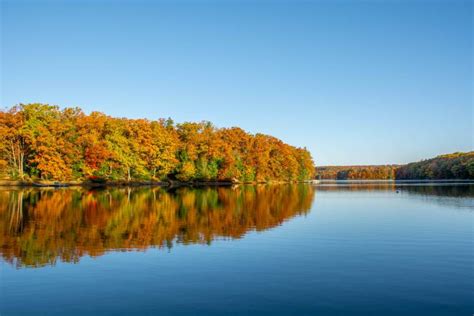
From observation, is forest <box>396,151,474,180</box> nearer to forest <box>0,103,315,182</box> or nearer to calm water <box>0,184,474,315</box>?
forest <box>0,103,315,182</box>

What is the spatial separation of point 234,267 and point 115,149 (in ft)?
243

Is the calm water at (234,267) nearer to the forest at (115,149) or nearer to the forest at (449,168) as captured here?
the forest at (115,149)

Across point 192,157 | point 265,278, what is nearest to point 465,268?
point 265,278

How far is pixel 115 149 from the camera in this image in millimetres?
83375

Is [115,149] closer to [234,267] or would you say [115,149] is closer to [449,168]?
[234,267]

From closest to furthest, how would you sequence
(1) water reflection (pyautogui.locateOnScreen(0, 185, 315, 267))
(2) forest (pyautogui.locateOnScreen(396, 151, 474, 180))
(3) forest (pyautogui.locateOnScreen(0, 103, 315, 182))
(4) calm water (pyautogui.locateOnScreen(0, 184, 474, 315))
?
(4) calm water (pyautogui.locateOnScreen(0, 184, 474, 315)) < (1) water reflection (pyautogui.locateOnScreen(0, 185, 315, 267)) < (3) forest (pyautogui.locateOnScreen(0, 103, 315, 182)) < (2) forest (pyautogui.locateOnScreen(396, 151, 474, 180))

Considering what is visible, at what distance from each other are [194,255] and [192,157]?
81.6 meters

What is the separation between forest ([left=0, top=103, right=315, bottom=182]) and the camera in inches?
2936

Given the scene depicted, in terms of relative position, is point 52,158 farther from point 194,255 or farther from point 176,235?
point 194,255

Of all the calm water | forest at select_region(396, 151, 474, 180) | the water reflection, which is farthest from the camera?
forest at select_region(396, 151, 474, 180)

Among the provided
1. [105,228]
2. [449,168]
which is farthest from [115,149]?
[449,168]

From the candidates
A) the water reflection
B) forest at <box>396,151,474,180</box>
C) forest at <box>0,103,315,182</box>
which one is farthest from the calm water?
forest at <box>396,151,474,180</box>

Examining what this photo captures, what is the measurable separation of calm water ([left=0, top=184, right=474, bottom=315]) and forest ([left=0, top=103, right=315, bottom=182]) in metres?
55.2

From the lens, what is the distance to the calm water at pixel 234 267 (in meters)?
9.87
